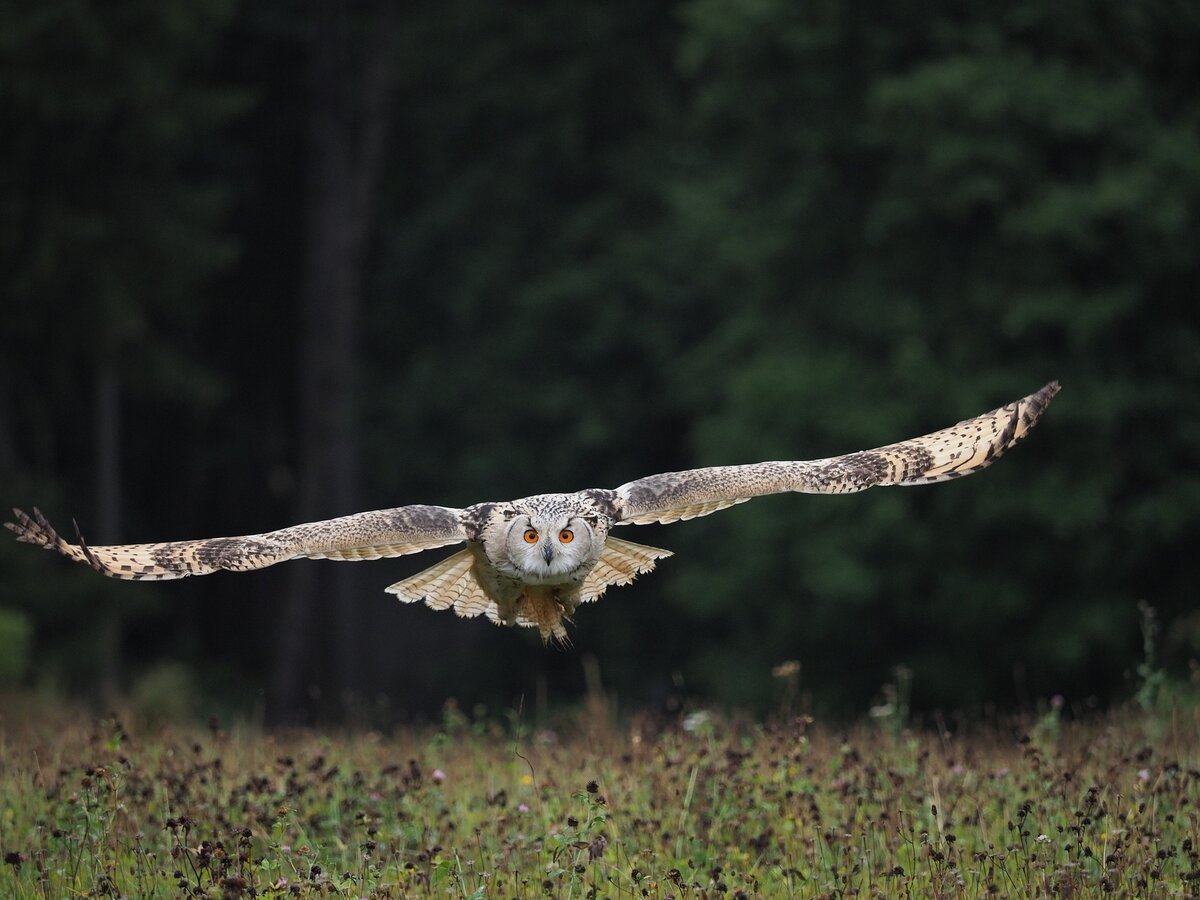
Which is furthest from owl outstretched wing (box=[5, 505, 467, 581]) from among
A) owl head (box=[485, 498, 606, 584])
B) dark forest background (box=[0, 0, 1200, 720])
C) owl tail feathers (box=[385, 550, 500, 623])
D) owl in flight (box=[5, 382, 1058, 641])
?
dark forest background (box=[0, 0, 1200, 720])

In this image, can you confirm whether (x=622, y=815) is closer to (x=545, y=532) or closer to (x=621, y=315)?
(x=545, y=532)

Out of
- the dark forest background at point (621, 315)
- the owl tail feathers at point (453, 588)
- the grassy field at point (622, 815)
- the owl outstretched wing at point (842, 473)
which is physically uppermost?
the dark forest background at point (621, 315)

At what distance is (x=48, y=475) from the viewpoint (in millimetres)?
21750

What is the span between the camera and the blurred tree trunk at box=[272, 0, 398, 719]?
22.6 meters

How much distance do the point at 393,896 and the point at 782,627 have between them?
1305cm

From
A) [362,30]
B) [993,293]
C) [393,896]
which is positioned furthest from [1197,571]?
[362,30]

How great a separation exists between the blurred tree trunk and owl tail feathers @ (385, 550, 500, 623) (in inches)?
567

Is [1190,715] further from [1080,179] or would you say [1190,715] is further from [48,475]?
[48,475]

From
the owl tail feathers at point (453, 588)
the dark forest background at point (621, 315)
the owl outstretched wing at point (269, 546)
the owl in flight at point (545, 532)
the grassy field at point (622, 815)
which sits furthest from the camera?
the dark forest background at point (621, 315)

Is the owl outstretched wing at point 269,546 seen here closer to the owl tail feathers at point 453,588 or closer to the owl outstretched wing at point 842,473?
the owl tail feathers at point 453,588

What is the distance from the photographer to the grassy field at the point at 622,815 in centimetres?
591

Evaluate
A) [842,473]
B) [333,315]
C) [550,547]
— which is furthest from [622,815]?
[333,315]

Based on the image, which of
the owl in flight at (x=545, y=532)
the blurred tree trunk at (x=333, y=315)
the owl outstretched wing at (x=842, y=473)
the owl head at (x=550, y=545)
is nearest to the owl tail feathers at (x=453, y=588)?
the owl in flight at (x=545, y=532)

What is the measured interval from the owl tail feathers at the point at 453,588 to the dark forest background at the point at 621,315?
17.0 feet
